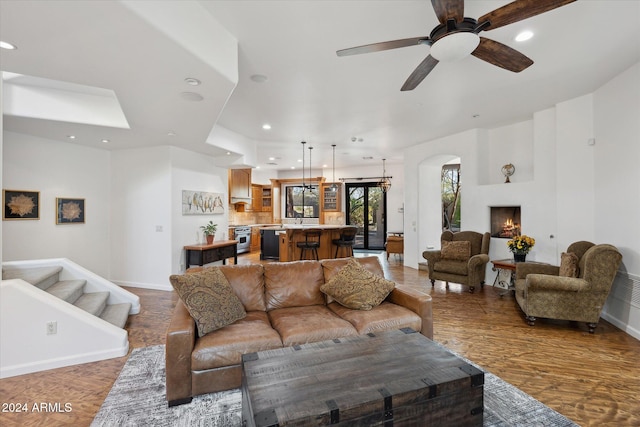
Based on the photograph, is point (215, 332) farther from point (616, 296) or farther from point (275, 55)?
point (616, 296)

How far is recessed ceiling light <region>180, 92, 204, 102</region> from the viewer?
9.84 feet

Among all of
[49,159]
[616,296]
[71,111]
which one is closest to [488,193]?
[616,296]

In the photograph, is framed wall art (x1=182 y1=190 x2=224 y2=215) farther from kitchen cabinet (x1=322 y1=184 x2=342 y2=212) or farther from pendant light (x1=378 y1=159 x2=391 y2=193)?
pendant light (x1=378 y1=159 x2=391 y2=193)

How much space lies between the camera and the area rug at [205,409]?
6.45 ft

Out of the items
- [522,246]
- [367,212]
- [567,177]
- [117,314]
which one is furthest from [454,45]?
[367,212]

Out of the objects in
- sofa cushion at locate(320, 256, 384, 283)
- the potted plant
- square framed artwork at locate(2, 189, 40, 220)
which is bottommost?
sofa cushion at locate(320, 256, 384, 283)

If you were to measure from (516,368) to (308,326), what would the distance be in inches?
74.6

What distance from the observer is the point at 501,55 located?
2.30 m

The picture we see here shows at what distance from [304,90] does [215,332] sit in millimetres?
2973

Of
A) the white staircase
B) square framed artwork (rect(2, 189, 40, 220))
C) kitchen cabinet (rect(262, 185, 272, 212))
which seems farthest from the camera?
kitchen cabinet (rect(262, 185, 272, 212))

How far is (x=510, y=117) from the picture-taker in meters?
5.04

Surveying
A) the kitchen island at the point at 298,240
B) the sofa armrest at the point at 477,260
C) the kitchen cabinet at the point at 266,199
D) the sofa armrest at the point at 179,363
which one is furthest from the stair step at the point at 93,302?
the kitchen cabinet at the point at 266,199

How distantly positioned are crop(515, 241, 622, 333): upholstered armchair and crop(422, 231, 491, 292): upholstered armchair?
4.15ft

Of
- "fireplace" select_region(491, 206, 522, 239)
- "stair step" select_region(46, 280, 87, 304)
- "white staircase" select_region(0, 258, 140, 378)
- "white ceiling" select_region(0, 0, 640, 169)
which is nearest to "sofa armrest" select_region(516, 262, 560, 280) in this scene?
"fireplace" select_region(491, 206, 522, 239)
